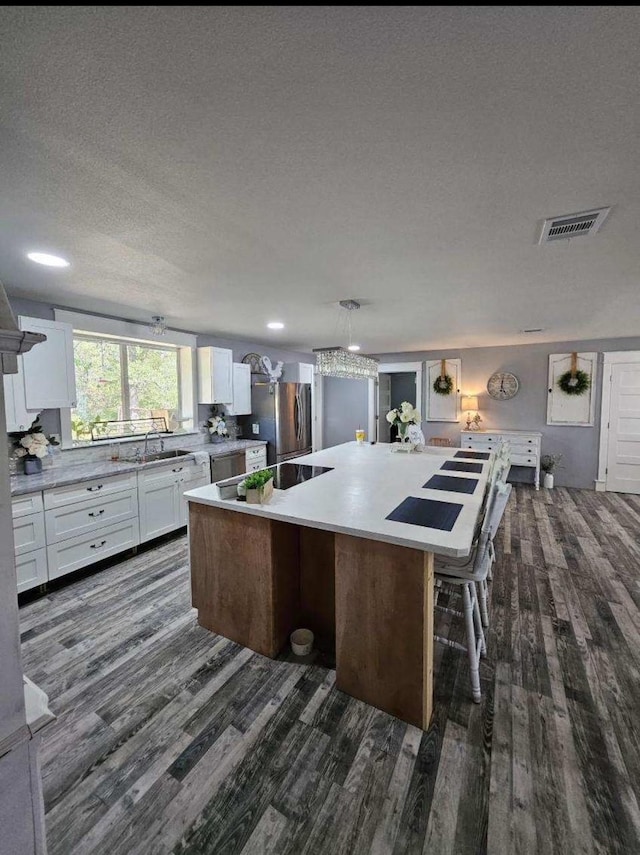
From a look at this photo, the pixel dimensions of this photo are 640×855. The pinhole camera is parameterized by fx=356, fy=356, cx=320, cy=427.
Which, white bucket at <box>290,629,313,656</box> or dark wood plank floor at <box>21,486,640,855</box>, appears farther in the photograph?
white bucket at <box>290,629,313,656</box>

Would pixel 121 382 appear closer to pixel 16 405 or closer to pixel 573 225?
pixel 16 405

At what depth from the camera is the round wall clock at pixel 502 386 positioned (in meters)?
6.00

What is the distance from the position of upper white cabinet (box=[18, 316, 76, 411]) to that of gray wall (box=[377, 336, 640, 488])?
562 centimetres

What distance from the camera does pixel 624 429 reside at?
5.36 m

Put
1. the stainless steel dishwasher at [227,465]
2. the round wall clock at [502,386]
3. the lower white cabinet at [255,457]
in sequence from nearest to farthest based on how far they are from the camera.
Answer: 1. the stainless steel dishwasher at [227,465]
2. the lower white cabinet at [255,457]
3. the round wall clock at [502,386]

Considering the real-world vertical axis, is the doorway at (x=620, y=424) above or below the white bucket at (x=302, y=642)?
above

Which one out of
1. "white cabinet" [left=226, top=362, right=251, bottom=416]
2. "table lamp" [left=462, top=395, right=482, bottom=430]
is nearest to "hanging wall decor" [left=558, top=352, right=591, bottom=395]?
"table lamp" [left=462, top=395, right=482, bottom=430]

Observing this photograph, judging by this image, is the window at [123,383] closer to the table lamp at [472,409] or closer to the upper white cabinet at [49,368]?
the upper white cabinet at [49,368]

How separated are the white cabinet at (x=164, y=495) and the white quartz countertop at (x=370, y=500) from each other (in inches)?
53.1

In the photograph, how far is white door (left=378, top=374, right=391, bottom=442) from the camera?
300 inches

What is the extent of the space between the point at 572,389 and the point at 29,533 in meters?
6.95

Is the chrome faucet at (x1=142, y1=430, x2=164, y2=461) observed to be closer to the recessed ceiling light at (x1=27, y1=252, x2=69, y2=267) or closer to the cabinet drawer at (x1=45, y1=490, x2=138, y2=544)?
the cabinet drawer at (x1=45, y1=490, x2=138, y2=544)

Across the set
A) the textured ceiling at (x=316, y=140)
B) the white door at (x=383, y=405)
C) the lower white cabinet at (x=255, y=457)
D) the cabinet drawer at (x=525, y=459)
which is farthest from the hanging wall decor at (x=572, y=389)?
the lower white cabinet at (x=255, y=457)

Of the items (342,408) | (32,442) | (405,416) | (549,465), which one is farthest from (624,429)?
(32,442)
